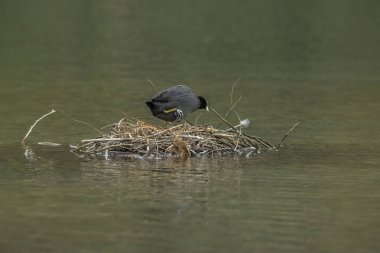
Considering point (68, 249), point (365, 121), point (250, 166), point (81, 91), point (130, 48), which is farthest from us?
point (130, 48)

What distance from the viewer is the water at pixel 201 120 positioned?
37.0 feet

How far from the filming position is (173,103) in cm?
1619

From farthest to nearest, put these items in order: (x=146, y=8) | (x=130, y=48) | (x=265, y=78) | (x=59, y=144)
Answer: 1. (x=146, y=8)
2. (x=130, y=48)
3. (x=265, y=78)
4. (x=59, y=144)

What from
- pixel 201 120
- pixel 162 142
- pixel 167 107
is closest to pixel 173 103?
pixel 167 107

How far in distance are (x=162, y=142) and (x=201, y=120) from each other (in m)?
4.57

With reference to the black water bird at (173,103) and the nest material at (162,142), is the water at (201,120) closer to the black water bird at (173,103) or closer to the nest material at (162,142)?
the nest material at (162,142)

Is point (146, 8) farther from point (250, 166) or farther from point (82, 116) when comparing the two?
point (250, 166)

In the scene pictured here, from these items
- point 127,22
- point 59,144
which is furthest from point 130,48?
point 59,144

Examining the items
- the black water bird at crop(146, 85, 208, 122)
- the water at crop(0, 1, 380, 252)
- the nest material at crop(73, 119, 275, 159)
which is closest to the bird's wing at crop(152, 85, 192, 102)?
the black water bird at crop(146, 85, 208, 122)

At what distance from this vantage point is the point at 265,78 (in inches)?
1059

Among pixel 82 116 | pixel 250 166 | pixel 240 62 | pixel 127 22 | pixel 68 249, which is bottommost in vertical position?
pixel 68 249

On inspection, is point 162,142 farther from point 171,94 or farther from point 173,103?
point 171,94

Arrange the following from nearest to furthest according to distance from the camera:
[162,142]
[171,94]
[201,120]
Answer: [162,142] → [171,94] → [201,120]

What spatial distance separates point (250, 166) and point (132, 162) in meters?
1.55
